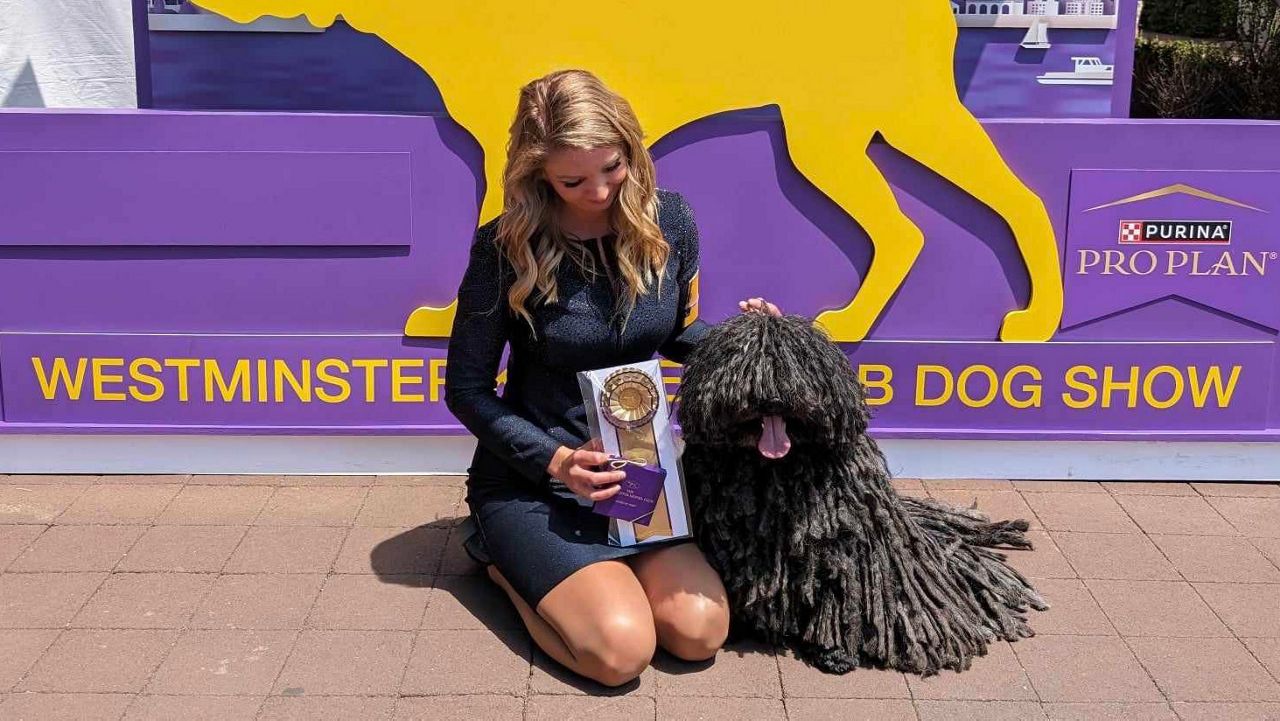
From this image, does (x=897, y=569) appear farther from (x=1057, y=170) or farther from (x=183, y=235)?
(x=183, y=235)

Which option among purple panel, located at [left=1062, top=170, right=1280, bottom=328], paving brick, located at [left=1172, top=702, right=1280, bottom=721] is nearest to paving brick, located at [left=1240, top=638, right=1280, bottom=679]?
paving brick, located at [left=1172, top=702, right=1280, bottom=721]

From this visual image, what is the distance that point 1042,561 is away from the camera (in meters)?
3.51

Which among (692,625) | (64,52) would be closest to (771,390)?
(692,625)

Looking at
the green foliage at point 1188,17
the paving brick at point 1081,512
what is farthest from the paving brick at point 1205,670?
the green foliage at point 1188,17

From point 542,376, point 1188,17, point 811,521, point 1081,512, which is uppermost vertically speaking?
point 1188,17

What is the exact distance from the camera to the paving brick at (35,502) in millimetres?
3760

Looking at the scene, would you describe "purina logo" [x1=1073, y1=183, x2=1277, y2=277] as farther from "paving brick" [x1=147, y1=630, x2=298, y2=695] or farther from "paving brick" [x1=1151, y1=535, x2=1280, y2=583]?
"paving brick" [x1=147, y1=630, x2=298, y2=695]

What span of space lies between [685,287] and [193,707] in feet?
5.00

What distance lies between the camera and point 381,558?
3512 mm

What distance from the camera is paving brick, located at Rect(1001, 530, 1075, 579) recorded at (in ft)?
11.2

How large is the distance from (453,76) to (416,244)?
21.3 inches

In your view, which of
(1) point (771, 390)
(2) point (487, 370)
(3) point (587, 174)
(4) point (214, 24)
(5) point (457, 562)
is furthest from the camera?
(4) point (214, 24)

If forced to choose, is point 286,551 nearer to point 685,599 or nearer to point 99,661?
point 99,661

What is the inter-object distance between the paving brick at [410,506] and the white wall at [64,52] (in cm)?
273
